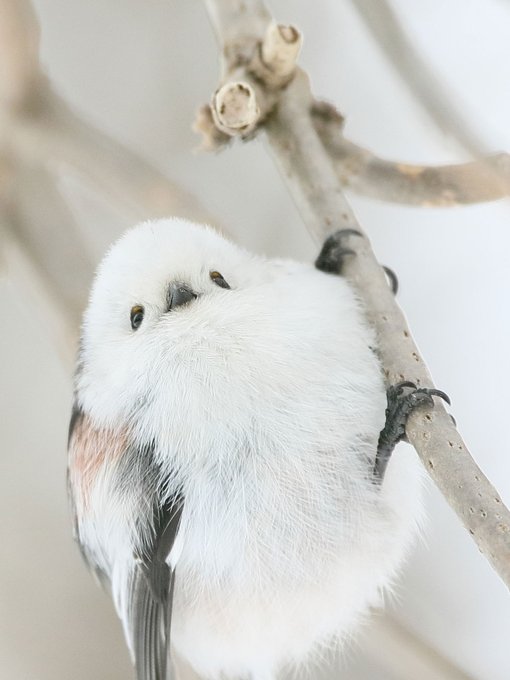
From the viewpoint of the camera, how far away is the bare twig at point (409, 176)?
1.06 meters

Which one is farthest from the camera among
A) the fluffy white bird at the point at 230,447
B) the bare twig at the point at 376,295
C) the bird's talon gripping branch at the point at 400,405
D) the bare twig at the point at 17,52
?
the bare twig at the point at 17,52

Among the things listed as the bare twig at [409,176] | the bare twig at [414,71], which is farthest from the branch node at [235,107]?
the bare twig at [414,71]

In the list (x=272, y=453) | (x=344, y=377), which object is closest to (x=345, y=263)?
(x=344, y=377)

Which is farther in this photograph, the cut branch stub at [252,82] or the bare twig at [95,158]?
the bare twig at [95,158]

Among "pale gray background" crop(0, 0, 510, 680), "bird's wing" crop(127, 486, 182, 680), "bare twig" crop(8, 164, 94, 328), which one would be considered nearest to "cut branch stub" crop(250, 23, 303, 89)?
"pale gray background" crop(0, 0, 510, 680)

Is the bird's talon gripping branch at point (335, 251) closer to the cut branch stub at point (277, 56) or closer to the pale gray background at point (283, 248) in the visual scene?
the cut branch stub at point (277, 56)

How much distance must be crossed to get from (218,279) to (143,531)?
0.32 metres

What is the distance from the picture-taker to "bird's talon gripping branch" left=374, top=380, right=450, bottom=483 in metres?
0.80

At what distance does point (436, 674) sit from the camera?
1.12 metres

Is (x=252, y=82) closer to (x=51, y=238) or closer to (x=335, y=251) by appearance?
(x=335, y=251)

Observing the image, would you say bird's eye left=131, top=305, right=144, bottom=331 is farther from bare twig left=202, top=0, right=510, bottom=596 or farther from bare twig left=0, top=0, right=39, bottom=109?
bare twig left=0, top=0, right=39, bottom=109

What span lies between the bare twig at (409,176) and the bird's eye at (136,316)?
352 mm

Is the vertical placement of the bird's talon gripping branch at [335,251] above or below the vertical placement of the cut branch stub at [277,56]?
below

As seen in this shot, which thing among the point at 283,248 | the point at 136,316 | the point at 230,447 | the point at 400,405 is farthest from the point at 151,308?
the point at 283,248
